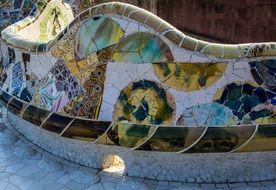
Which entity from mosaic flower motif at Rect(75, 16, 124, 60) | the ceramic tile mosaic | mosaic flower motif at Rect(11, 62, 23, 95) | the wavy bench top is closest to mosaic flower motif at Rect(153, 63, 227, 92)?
the ceramic tile mosaic

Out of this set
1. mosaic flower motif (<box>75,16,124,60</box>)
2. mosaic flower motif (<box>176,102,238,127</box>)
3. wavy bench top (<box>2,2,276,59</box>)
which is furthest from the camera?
mosaic flower motif (<box>75,16,124,60</box>)

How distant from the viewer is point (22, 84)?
14.6 ft

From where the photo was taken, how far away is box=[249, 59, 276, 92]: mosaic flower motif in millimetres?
3312

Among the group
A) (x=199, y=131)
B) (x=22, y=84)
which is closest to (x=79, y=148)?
(x=22, y=84)

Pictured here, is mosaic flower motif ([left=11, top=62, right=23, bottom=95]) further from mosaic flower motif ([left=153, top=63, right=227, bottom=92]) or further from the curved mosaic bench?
mosaic flower motif ([left=153, top=63, right=227, bottom=92])

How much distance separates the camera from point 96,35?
371 centimetres

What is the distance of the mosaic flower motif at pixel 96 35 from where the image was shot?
3625 millimetres

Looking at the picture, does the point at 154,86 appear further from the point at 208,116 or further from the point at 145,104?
the point at 208,116

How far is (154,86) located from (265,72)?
922 mm

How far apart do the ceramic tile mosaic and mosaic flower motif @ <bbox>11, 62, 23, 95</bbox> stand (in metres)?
0.70

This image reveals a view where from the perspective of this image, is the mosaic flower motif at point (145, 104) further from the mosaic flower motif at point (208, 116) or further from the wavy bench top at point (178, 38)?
the wavy bench top at point (178, 38)

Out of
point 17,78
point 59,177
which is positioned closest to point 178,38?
point 59,177

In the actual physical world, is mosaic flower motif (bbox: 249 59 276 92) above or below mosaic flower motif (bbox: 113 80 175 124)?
above

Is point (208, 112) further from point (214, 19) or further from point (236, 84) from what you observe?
point (214, 19)
